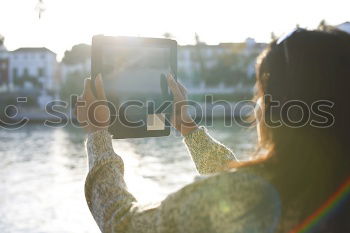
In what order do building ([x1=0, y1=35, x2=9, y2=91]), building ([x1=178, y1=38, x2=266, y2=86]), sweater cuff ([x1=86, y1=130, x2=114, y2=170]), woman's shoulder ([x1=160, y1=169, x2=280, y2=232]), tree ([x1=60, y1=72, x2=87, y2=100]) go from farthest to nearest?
building ([x1=0, y1=35, x2=9, y2=91])
building ([x1=178, y1=38, x2=266, y2=86])
tree ([x1=60, y1=72, x2=87, y2=100])
sweater cuff ([x1=86, y1=130, x2=114, y2=170])
woman's shoulder ([x1=160, y1=169, x2=280, y2=232])

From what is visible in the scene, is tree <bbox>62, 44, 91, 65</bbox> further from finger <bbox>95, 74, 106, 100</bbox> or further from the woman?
the woman

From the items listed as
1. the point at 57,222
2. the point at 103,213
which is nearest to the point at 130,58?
the point at 103,213

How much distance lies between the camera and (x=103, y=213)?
0.97 meters

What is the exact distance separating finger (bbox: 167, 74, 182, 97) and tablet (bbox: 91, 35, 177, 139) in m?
0.01

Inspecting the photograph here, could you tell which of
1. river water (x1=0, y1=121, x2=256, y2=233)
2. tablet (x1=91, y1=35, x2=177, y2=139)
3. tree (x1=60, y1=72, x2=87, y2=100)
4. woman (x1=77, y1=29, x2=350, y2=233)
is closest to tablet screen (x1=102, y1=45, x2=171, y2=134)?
tablet (x1=91, y1=35, x2=177, y2=139)

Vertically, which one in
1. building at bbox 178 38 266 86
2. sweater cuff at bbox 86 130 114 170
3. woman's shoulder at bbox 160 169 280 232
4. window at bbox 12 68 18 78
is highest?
sweater cuff at bbox 86 130 114 170

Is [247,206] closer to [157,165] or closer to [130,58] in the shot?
[130,58]

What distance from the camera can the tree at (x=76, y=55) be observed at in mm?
55991

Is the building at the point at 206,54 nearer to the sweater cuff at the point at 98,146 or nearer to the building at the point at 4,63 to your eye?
the building at the point at 4,63

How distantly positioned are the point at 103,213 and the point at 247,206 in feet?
0.75

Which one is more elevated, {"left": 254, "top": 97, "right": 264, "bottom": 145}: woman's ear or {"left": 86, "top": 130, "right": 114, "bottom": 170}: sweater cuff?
{"left": 254, "top": 97, "right": 264, "bottom": 145}: woman's ear

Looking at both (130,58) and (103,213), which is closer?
(103,213)

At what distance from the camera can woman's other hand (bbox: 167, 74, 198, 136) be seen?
132 centimetres

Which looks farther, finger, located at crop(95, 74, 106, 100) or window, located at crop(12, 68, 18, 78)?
window, located at crop(12, 68, 18, 78)
